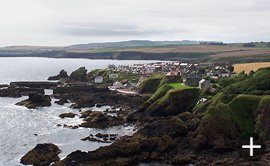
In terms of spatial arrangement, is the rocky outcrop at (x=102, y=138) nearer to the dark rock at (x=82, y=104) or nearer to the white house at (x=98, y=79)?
the dark rock at (x=82, y=104)

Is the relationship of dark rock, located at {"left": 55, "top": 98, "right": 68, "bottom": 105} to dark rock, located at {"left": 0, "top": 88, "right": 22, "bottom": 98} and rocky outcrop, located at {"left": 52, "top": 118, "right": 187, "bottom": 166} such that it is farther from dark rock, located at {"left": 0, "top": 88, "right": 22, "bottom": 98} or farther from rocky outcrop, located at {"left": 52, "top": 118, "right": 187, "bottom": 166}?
rocky outcrop, located at {"left": 52, "top": 118, "right": 187, "bottom": 166}

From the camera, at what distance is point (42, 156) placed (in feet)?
179

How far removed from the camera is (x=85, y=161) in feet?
171

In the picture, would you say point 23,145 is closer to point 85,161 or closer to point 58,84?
point 85,161

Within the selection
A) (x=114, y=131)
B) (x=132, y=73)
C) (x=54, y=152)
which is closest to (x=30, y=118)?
(x=114, y=131)

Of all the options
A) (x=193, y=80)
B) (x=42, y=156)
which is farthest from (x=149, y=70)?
(x=42, y=156)

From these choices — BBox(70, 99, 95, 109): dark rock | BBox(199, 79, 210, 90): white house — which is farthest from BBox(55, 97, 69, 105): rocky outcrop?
BBox(199, 79, 210, 90): white house

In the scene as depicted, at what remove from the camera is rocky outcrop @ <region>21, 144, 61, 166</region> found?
52.9 metres

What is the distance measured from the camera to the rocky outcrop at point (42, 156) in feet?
174

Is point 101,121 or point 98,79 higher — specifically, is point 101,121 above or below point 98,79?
below

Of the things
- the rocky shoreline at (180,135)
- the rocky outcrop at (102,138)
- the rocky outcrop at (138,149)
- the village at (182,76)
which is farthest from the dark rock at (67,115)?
the village at (182,76)

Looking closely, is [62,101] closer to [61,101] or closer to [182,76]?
[61,101]

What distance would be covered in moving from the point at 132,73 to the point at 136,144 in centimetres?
9379

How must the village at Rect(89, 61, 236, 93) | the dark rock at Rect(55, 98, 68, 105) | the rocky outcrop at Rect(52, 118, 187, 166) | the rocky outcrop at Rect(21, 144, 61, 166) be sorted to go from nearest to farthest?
the rocky outcrop at Rect(52, 118, 187, 166) → the rocky outcrop at Rect(21, 144, 61, 166) → the village at Rect(89, 61, 236, 93) → the dark rock at Rect(55, 98, 68, 105)
